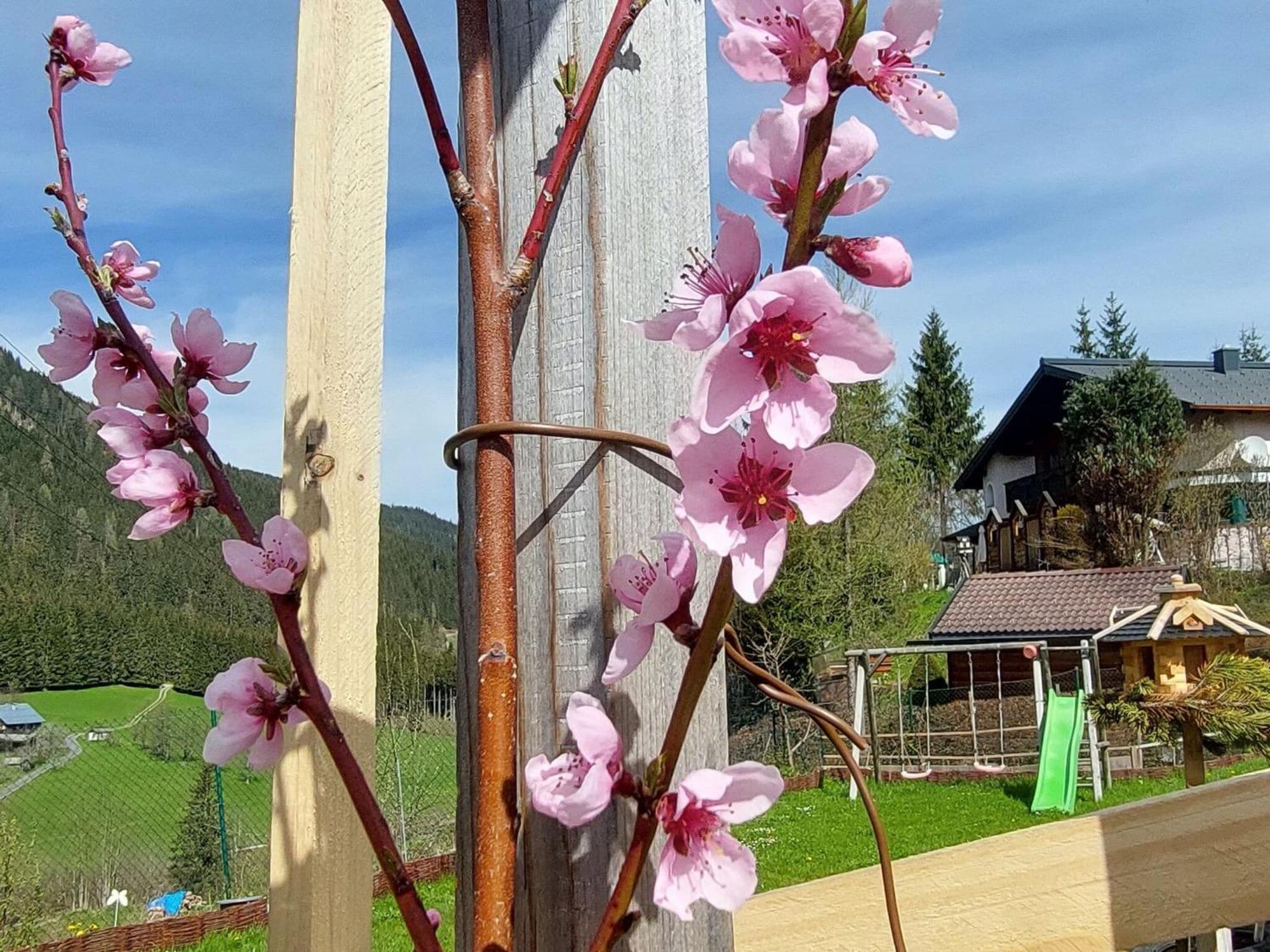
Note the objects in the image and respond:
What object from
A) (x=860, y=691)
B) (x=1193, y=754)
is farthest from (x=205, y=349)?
(x=860, y=691)

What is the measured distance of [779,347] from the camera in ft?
1.22

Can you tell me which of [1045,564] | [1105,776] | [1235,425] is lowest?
[1105,776]

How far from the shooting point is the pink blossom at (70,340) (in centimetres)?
59

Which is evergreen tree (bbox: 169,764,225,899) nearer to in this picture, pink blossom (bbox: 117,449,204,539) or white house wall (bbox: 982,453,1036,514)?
pink blossom (bbox: 117,449,204,539)

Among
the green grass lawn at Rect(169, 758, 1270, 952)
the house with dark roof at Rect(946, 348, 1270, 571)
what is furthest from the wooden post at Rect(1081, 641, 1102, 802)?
the house with dark roof at Rect(946, 348, 1270, 571)

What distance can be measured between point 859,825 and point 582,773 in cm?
996

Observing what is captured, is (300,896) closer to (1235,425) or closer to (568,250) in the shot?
(568,250)

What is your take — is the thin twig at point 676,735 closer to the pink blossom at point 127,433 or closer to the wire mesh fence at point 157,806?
the pink blossom at point 127,433

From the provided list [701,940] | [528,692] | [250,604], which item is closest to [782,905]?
[701,940]

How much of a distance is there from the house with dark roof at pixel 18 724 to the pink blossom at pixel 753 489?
33.3 feet

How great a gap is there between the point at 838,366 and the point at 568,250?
369mm

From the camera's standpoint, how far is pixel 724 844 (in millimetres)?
416

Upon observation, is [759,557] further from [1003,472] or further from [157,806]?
[1003,472]

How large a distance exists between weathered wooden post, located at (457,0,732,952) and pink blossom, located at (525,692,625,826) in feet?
0.64
